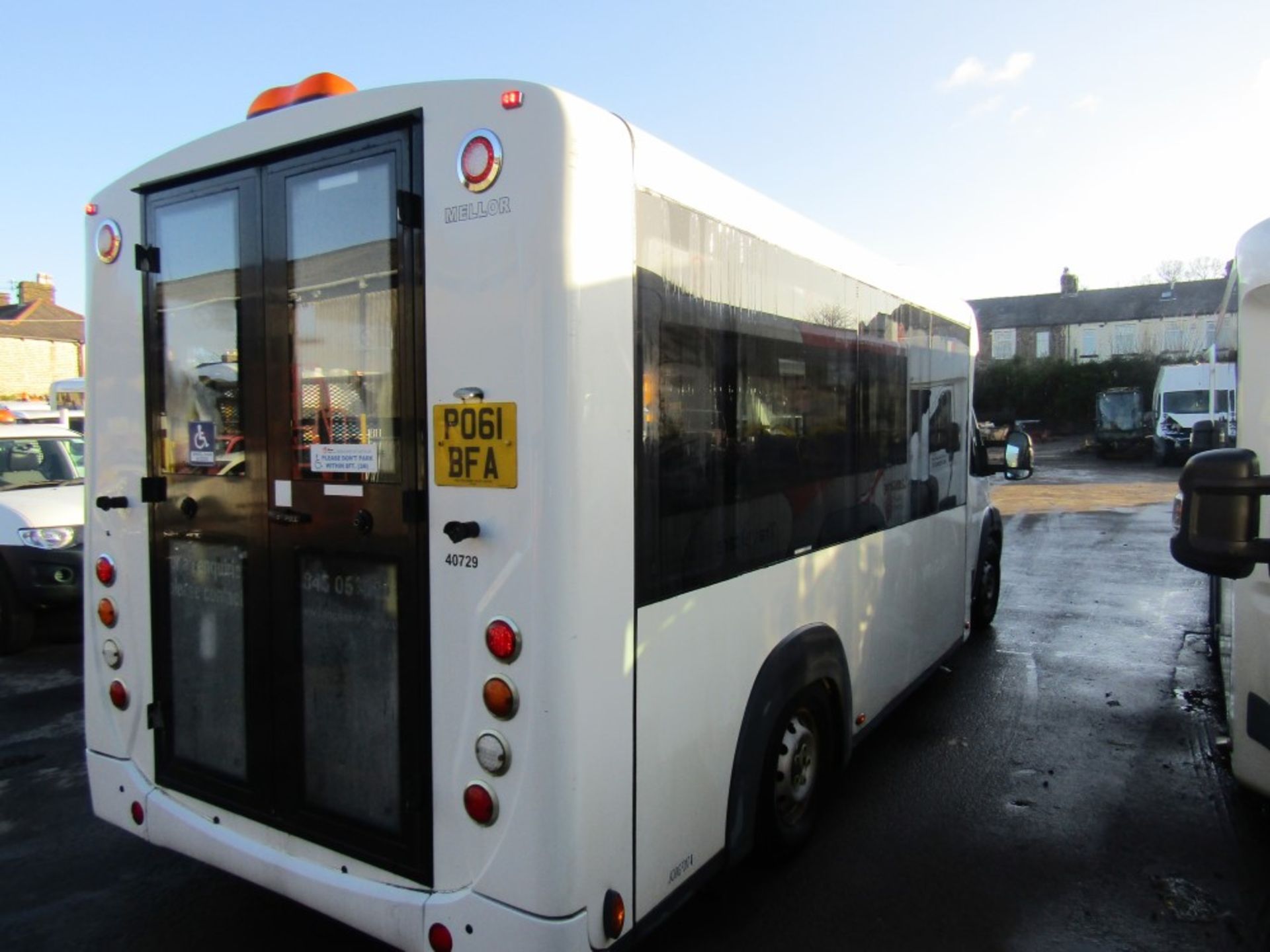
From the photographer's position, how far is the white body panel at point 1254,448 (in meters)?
3.32

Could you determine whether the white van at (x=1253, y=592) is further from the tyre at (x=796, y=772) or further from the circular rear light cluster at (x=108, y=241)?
the circular rear light cluster at (x=108, y=241)

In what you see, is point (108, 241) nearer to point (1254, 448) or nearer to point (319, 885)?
point (319, 885)

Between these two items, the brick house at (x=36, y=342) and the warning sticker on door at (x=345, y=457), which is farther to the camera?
the brick house at (x=36, y=342)

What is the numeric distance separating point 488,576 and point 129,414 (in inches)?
74.9

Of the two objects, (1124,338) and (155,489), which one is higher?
(1124,338)

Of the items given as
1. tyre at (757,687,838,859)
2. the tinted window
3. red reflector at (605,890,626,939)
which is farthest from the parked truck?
red reflector at (605,890,626,939)

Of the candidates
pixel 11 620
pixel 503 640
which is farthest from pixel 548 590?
pixel 11 620

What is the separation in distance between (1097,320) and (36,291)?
6210 centimetres

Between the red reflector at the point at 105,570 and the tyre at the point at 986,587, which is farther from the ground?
the red reflector at the point at 105,570

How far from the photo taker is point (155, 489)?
3.24 metres

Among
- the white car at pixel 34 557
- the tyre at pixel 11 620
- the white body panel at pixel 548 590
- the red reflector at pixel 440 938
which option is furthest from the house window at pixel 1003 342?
the red reflector at pixel 440 938

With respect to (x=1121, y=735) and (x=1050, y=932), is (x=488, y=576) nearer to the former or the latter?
(x=1050, y=932)

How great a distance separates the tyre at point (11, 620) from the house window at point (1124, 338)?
56.5 m

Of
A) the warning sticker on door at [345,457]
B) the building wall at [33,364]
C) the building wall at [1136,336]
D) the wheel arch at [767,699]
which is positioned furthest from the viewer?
the building wall at [1136,336]
